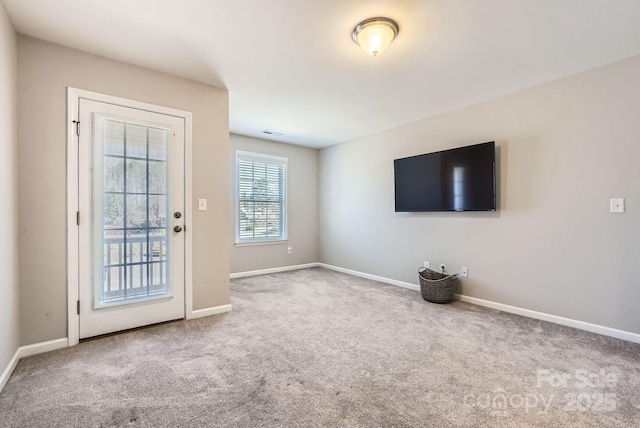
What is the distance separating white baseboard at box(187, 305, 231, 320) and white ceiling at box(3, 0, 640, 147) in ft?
7.75

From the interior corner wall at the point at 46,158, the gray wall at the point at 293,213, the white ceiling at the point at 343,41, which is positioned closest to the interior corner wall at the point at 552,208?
the white ceiling at the point at 343,41

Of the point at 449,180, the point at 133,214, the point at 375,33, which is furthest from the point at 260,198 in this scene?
the point at 375,33

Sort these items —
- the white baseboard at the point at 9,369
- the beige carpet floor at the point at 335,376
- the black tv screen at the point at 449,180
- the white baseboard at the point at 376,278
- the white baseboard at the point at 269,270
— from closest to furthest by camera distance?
the beige carpet floor at the point at 335,376 → the white baseboard at the point at 9,369 → the black tv screen at the point at 449,180 → the white baseboard at the point at 376,278 → the white baseboard at the point at 269,270

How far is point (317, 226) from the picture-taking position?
19.6 ft

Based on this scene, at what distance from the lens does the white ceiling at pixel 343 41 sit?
6.29 ft

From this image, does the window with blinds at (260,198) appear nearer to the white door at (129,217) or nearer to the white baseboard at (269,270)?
the white baseboard at (269,270)

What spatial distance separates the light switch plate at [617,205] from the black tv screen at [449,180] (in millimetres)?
918

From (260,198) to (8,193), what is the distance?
339cm

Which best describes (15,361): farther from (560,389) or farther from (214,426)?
(560,389)

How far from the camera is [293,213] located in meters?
5.62

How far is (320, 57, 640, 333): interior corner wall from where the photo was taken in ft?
8.25

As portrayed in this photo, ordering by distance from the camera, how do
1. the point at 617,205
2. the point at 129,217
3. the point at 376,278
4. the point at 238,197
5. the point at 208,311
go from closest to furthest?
the point at 617,205 → the point at 129,217 → the point at 208,311 → the point at 376,278 → the point at 238,197

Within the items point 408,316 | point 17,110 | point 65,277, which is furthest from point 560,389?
point 17,110

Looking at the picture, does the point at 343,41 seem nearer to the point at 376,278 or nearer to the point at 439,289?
the point at 439,289
